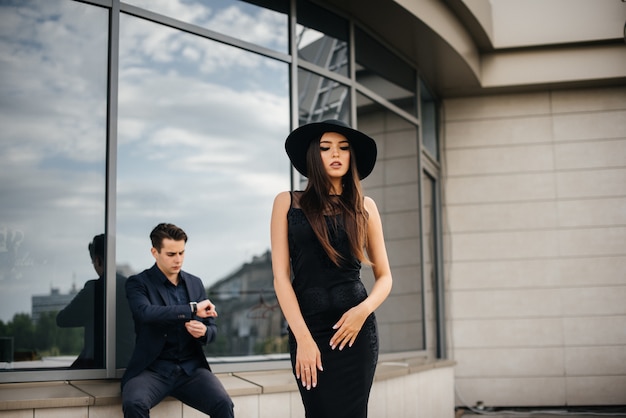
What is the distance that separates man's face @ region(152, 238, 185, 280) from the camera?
3.21m

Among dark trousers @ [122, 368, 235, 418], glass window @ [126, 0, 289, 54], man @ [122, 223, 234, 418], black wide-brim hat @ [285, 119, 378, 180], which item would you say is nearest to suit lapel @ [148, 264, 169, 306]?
man @ [122, 223, 234, 418]

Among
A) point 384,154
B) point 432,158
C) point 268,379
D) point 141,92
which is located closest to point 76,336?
point 268,379

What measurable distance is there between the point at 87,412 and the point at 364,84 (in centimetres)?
351

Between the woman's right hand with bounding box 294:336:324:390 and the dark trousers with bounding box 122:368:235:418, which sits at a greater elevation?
the woman's right hand with bounding box 294:336:324:390

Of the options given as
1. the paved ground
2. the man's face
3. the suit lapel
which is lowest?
the paved ground

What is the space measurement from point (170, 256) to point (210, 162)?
2.68 m

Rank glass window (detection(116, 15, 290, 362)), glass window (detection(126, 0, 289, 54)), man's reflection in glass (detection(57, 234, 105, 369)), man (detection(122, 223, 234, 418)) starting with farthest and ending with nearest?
glass window (detection(116, 15, 290, 362)) < glass window (detection(126, 0, 289, 54)) < man's reflection in glass (detection(57, 234, 105, 369)) < man (detection(122, 223, 234, 418))

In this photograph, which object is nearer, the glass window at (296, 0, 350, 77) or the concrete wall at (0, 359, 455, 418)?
the concrete wall at (0, 359, 455, 418)

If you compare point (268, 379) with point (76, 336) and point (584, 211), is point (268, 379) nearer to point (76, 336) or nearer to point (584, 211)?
point (76, 336)

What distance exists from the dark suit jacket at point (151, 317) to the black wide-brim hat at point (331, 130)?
1059mm

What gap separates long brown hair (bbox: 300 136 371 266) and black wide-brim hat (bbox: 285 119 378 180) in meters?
0.03

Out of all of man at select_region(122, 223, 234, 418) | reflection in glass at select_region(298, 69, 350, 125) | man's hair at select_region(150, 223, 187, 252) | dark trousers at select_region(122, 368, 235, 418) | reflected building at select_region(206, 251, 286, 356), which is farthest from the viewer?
reflected building at select_region(206, 251, 286, 356)

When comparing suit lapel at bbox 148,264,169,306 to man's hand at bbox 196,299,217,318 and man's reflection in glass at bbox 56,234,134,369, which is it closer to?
man's hand at bbox 196,299,217,318

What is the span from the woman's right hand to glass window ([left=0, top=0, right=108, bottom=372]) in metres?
1.81
